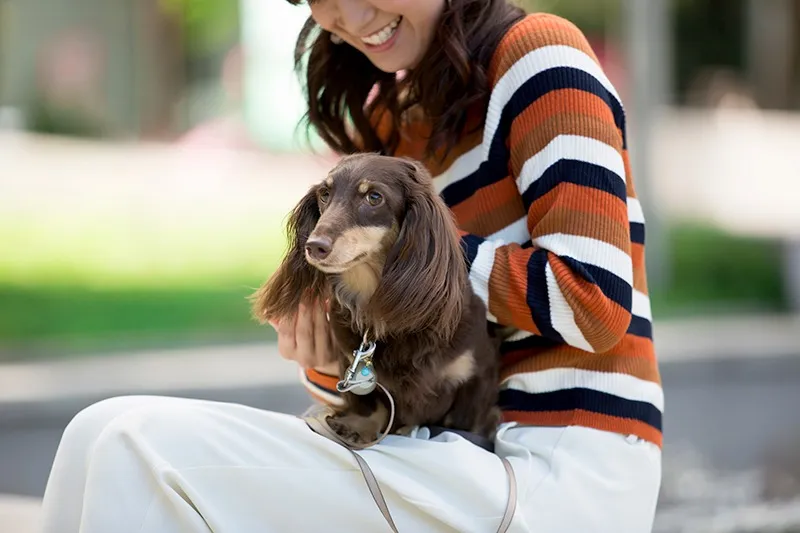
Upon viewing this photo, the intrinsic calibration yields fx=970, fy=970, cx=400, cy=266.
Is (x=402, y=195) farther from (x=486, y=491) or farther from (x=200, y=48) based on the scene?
(x=200, y=48)

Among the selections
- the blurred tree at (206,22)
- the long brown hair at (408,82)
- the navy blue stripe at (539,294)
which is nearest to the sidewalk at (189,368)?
the blurred tree at (206,22)

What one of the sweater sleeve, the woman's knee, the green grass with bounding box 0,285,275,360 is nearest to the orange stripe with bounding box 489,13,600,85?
the sweater sleeve

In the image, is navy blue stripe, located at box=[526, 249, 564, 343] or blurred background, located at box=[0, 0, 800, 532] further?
blurred background, located at box=[0, 0, 800, 532]

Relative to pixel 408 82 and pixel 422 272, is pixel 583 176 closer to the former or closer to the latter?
pixel 422 272

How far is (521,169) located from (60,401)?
316cm

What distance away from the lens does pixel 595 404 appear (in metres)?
1.79

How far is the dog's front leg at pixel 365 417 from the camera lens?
184cm

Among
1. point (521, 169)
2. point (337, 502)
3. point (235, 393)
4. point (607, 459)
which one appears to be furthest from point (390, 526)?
point (235, 393)

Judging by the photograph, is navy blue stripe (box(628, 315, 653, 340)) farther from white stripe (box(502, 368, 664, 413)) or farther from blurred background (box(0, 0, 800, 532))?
blurred background (box(0, 0, 800, 532))

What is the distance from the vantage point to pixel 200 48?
609 cm

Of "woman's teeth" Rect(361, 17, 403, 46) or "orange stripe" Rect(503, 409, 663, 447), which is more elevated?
"woman's teeth" Rect(361, 17, 403, 46)

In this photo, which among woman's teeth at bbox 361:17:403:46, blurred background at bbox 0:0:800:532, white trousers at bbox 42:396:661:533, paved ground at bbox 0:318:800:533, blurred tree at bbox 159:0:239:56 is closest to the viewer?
white trousers at bbox 42:396:661:533

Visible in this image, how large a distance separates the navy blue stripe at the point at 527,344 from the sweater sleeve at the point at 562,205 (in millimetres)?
73

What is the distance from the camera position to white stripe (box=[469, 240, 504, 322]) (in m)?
1.78
